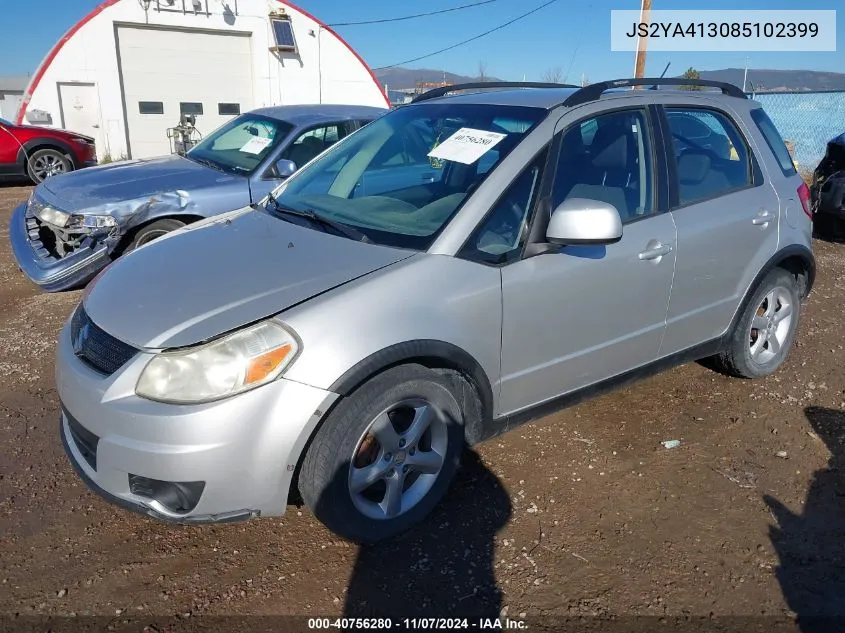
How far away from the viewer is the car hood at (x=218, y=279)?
2.44 metres

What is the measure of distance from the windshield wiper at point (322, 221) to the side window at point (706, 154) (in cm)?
174

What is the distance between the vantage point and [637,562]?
9.00 feet

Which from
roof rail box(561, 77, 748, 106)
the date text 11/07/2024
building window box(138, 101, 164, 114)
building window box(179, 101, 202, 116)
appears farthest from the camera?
building window box(179, 101, 202, 116)

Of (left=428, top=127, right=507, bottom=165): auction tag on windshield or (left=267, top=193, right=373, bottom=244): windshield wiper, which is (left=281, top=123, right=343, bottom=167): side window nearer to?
(left=267, top=193, right=373, bottom=244): windshield wiper

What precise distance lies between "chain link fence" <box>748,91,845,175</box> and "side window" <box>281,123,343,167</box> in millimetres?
12824

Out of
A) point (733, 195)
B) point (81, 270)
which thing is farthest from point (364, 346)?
point (81, 270)

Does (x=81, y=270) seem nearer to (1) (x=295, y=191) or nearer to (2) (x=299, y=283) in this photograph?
(1) (x=295, y=191)

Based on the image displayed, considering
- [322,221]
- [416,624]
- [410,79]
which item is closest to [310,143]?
[322,221]

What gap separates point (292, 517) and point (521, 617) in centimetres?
111

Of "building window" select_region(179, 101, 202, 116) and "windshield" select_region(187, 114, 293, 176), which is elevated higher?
"building window" select_region(179, 101, 202, 116)

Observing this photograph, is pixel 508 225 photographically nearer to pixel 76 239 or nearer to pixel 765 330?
pixel 765 330

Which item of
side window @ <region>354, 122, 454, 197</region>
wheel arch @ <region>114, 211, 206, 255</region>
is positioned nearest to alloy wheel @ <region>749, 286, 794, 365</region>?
side window @ <region>354, 122, 454, 197</region>

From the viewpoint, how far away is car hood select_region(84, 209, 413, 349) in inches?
96.0

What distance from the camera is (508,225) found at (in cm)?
292
